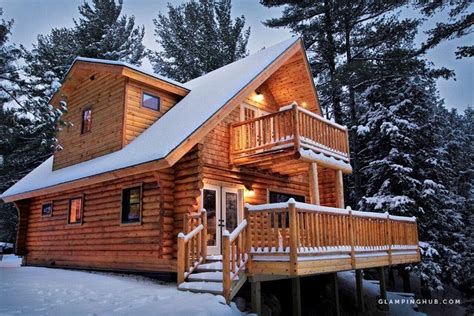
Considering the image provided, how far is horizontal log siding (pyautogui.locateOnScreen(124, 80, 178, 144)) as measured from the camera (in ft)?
41.2

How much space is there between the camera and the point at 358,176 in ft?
61.3

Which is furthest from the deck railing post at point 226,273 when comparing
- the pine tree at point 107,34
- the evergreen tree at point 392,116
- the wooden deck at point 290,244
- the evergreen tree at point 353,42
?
the pine tree at point 107,34

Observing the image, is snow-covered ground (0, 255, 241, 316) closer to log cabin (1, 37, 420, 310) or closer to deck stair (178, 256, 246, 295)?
deck stair (178, 256, 246, 295)

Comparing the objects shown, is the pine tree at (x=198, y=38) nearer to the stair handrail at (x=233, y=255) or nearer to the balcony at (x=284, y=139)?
the balcony at (x=284, y=139)

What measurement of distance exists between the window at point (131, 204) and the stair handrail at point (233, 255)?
388 centimetres

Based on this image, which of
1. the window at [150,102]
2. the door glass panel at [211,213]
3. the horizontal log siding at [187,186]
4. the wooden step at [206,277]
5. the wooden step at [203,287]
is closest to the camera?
the wooden step at [203,287]

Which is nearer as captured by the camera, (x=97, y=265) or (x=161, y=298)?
(x=161, y=298)

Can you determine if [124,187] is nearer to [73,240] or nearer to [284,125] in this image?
[73,240]

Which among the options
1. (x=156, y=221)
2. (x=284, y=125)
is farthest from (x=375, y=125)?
(x=156, y=221)

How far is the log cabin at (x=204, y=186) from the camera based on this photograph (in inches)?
327

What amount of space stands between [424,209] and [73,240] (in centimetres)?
1396

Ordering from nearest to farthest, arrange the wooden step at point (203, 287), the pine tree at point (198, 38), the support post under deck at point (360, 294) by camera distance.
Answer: the wooden step at point (203, 287) → the support post under deck at point (360, 294) → the pine tree at point (198, 38)

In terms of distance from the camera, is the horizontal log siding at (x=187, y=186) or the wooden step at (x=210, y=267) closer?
the wooden step at (x=210, y=267)

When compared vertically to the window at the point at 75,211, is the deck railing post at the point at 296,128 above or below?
above
